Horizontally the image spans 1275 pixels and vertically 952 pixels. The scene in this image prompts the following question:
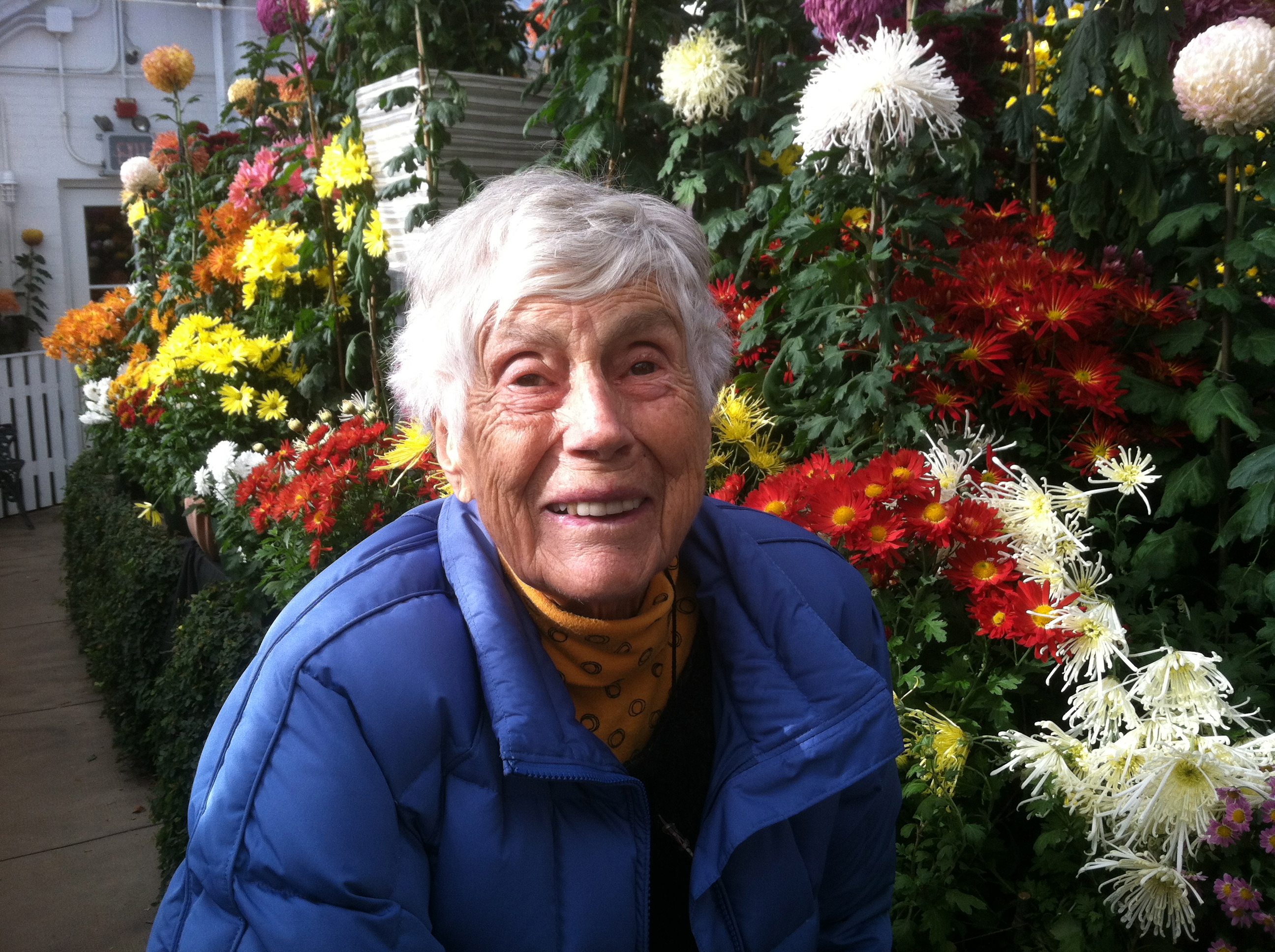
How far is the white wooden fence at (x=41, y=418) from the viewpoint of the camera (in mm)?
8352

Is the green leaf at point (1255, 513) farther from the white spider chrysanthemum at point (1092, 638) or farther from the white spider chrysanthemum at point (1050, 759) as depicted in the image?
the white spider chrysanthemum at point (1050, 759)

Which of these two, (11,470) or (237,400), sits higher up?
(237,400)

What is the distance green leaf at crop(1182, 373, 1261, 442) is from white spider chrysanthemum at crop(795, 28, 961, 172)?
664mm

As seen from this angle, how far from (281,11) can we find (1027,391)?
3.25 metres

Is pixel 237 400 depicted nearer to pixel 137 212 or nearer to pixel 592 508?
pixel 592 508

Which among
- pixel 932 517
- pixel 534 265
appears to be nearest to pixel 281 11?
pixel 534 265

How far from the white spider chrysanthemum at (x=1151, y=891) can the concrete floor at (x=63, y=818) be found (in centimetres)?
258

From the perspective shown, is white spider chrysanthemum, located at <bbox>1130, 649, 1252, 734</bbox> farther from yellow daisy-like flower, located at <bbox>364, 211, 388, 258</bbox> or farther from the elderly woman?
yellow daisy-like flower, located at <bbox>364, 211, 388, 258</bbox>

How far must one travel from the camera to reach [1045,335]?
189 centimetres

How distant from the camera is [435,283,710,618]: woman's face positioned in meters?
1.15

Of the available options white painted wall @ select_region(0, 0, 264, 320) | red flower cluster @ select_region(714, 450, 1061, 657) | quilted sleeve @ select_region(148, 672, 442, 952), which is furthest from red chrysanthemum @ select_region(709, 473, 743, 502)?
white painted wall @ select_region(0, 0, 264, 320)

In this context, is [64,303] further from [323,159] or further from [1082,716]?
[1082,716]

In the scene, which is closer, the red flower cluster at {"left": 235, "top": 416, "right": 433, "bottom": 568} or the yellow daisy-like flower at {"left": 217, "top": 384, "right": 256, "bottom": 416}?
the red flower cluster at {"left": 235, "top": 416, "right": 433, "bottom": 568}

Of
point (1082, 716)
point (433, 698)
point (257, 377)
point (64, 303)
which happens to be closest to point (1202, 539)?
point (1082, 716)
